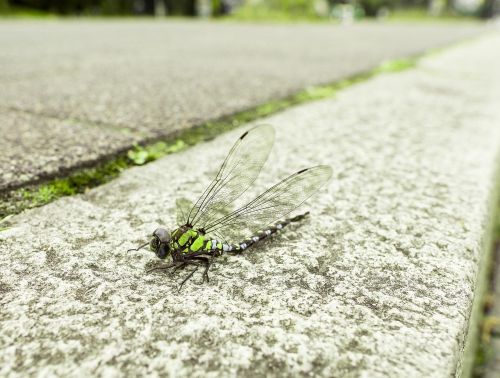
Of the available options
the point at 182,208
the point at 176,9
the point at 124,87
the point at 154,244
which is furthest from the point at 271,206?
the point at 176,9

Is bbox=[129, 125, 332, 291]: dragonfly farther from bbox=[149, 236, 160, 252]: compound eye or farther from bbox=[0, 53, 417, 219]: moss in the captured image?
bbox=[0, 53, 417, 219]: moss

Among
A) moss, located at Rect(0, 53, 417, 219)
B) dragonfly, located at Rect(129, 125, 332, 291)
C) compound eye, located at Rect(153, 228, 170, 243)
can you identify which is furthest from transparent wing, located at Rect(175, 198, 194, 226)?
moss, located at Rect(0, 53, 417, 219)

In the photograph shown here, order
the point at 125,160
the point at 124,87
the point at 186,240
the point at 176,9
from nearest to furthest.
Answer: the point at 186,240 → the point at 125,160 → the point at 124,87 → the point at 176,9

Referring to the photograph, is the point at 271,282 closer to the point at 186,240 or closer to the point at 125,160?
the point at 186,240

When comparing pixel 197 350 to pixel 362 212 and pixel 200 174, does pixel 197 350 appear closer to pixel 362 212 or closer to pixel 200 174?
pixel 362 212

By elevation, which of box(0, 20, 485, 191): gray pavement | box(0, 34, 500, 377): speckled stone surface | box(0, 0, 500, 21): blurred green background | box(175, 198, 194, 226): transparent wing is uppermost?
box(0, 0, 500, 21): blurred green background
